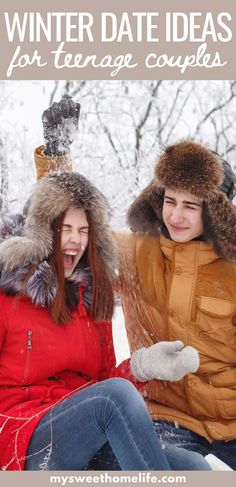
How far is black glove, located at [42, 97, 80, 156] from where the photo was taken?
252 cm

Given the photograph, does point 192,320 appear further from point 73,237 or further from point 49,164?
point 49,164

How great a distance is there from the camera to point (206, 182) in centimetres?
242

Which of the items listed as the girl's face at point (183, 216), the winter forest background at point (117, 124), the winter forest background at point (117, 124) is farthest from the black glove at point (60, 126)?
the winter forest background at point (117, 124)

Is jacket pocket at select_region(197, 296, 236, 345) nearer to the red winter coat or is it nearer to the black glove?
the red winter coat

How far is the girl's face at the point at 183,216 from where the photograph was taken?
244 centimetres

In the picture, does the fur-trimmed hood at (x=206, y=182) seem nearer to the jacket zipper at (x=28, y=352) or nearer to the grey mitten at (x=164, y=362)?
the grey mitten at (x=164, y=362)

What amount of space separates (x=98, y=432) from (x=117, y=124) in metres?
9.94

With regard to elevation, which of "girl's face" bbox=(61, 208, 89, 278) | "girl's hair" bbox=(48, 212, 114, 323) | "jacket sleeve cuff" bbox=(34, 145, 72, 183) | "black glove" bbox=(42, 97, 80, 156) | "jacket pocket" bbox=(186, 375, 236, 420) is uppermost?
"black glove" bbox=(42, 97, 80, 156)

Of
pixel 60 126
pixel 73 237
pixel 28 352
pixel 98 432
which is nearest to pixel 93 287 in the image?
pixel 73 237

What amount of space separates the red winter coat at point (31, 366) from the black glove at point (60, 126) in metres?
0.70

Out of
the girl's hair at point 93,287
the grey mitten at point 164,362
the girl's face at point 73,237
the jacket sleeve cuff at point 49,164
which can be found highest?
the jacket sleeve cuff at point 49,164

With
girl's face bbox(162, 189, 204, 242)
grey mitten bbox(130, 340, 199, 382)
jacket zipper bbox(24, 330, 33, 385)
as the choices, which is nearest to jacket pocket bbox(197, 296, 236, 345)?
grey mitten bbox(130, 340, 199, 382)

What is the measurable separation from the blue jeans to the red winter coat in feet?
0.19
